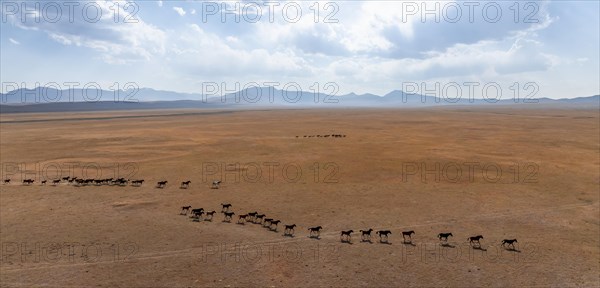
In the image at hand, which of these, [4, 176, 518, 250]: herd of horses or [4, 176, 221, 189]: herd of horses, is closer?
[4, 176, 518, 250]: herd of horses

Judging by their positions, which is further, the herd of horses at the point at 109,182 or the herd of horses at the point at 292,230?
the herd of horses at the point at 109,182

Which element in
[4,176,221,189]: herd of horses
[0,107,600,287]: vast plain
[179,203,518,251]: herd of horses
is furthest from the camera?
[4,176,221,189]: herd of horses

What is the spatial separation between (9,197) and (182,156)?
17786 mm

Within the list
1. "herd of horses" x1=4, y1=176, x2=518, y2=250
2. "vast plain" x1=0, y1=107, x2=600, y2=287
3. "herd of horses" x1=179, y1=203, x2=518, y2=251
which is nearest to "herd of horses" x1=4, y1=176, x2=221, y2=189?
"vast plain" x1=0, y1=107, x2=600, y2=287

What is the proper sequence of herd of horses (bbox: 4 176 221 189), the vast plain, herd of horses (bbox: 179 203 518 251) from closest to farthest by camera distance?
1. the vast plain
2. herd of horses (bbox: 179 203 518 251)
3. herd of horses (bbox: 4 176 221 189)

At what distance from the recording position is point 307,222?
20406 millimetres

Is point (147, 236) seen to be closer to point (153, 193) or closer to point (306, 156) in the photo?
point (153, 193)

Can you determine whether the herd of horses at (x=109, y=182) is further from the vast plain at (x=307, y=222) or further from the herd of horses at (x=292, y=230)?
the herd of horses at (x=292, y=230)

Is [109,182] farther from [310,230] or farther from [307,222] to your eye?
[310,230]

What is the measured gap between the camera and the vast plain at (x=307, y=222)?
14750 mm

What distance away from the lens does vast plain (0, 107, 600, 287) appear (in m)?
14.8

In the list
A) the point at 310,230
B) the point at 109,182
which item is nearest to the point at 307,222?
the point at 310,230

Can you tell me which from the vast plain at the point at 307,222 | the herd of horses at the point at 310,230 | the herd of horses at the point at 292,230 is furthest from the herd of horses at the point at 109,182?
the herd of horses at the point at 310,230

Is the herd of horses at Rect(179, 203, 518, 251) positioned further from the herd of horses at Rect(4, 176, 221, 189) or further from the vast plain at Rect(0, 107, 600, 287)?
the herd of horses at Rect(4, 176, 221, 189)
